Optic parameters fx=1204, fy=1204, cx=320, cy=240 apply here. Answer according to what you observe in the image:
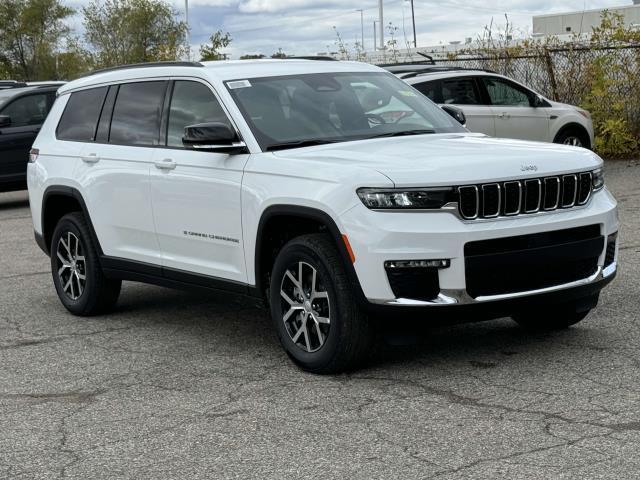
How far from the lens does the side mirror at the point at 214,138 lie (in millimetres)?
6961

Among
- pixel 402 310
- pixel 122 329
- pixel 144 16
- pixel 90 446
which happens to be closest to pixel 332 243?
pixel 402 310

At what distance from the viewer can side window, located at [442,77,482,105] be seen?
1664 cm

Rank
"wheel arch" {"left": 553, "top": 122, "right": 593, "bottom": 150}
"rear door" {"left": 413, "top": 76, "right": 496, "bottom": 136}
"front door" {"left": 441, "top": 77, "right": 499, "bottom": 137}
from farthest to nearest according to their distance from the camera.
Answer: "wheel arch" {"left": 553, "top": 122, "right": 593, "bottom": 150} → "front door" {"left": 441, "top": 77, "right": 499, "bottom": 137} → "rear door" {"left": 413, "top": 76, "right": 496, "bottom": 136}

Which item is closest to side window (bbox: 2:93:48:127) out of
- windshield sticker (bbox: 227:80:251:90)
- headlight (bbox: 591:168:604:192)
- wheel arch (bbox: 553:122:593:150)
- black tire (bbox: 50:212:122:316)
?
wheel arch (bbox: 553:122:593:150)

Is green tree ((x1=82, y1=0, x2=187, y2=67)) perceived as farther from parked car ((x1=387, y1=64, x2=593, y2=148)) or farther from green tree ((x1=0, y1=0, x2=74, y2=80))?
parked car ((x1=387, y1=64, x2=593, y2=148))

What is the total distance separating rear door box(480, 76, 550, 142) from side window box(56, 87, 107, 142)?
9.29m

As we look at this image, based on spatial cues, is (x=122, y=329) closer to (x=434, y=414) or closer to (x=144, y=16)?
(x=434, y=414)

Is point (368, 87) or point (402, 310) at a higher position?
point (368, 87)

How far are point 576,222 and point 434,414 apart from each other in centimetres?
149

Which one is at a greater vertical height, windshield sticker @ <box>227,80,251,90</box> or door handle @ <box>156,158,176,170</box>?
windshield sticker @ <box>227,80,251,90</box>

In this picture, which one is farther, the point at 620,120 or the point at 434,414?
the point at 620,120

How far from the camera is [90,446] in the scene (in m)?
5.53

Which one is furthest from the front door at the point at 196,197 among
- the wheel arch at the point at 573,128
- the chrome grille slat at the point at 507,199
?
the wheel arch at the point at 573,128

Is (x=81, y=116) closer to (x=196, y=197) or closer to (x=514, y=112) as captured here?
(x=196, y=197)
